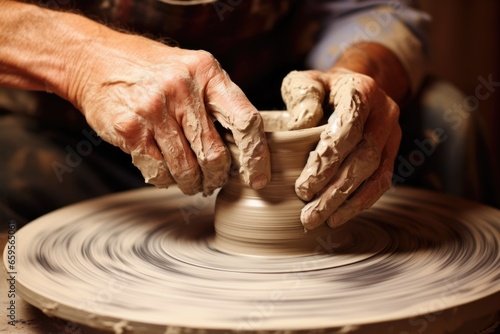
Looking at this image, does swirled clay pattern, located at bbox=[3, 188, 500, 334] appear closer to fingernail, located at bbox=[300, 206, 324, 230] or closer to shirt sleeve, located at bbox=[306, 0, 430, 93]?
fingernail, located at bbox=[300, 206, 324, 230]

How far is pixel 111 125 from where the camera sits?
1.20 metres

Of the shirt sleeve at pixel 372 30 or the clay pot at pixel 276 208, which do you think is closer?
the clay pot at pixel 276 208

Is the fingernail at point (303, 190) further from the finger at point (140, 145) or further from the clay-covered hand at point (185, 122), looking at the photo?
the finger at point (140, 145)

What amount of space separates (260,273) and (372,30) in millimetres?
1064

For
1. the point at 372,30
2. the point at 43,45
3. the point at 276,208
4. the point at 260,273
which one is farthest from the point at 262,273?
the point at 372,30

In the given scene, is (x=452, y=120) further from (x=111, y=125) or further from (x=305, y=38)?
(x=111, y=125)

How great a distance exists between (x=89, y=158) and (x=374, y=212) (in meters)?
0.79

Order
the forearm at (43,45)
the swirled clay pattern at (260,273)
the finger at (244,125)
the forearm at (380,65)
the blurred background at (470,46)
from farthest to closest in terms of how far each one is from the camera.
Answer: the blurred background at (470,46) < the forearm at (380,65) < the forearm at (43,45) < the finger at (244,125) < the swirled clay pattern at (260,273)

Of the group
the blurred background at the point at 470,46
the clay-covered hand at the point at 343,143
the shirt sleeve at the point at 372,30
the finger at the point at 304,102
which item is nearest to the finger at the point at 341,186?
the clay-covered hand at the point at 343,143

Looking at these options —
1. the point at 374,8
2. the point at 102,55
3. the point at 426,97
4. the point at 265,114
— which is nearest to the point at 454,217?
the point at 265,114

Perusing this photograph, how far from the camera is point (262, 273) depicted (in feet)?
3.64

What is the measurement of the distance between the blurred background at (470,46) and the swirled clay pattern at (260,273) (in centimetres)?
239

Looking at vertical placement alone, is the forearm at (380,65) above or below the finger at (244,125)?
below

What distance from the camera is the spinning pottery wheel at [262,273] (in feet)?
3.07
